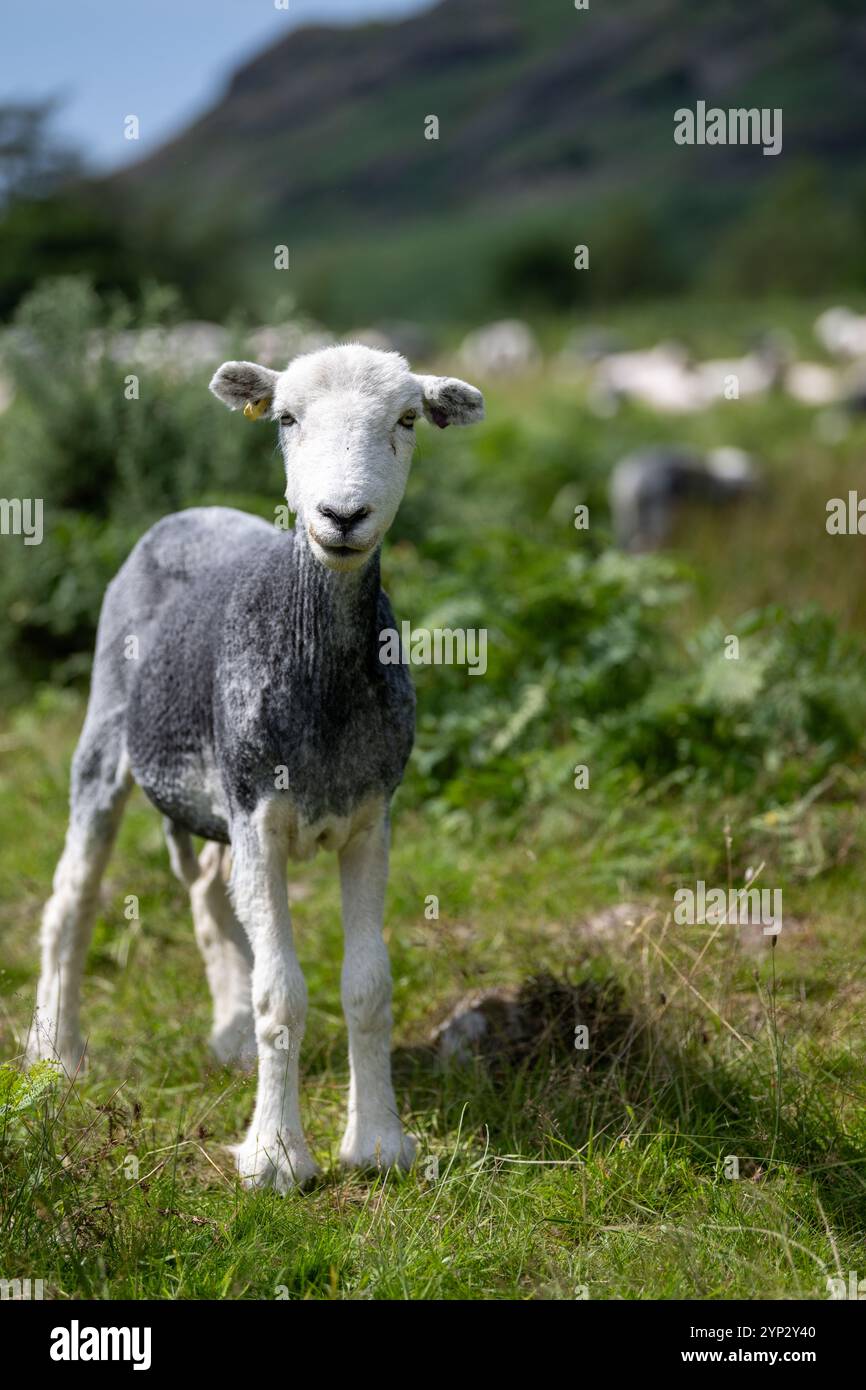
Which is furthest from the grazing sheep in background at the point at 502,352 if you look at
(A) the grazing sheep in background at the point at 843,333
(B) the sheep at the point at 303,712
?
(B) the sheep at the point at 303,712

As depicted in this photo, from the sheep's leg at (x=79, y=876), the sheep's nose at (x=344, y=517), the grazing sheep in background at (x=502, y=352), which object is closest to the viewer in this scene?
the sheep's nose at (x=344, y=517)

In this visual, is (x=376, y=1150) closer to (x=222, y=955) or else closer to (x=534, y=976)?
(x=534, y=976)

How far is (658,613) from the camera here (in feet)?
24.3

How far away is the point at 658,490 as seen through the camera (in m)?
11.5

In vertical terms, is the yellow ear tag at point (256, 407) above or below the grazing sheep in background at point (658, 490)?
below

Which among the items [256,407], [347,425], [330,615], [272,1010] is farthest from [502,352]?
[272,1010]

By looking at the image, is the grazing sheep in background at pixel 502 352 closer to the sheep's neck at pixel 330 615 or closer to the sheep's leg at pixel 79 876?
the sheep's leg at pixel 79 876

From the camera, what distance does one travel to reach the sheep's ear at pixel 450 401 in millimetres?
3711

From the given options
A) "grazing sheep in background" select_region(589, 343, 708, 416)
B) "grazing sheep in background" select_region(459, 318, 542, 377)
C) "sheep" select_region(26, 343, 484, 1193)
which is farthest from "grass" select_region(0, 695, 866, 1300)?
"grazing sheep in background" select_region(459, 318, 542, 377)

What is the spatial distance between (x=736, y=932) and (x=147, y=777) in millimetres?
1968

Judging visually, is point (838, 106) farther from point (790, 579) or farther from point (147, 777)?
point (147, 777)

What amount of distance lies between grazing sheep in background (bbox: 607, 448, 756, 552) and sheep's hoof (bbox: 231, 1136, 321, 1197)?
319 inches

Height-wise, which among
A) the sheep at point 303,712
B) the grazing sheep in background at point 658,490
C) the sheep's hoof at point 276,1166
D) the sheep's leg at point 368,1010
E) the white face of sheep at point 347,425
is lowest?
the sheep's hoof at point 276,1166

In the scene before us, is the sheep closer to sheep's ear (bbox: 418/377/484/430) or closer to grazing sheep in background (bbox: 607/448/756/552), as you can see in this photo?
sheep's ear (bbox: 418/377/484/430)
